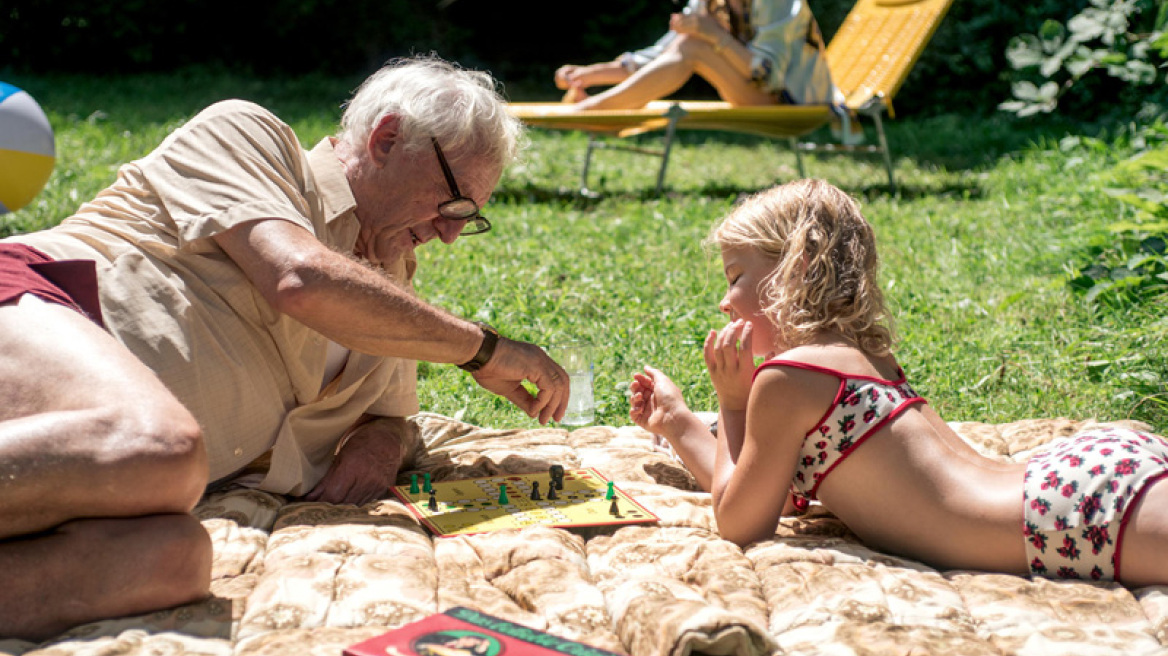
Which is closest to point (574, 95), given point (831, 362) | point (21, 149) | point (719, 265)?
point (719, 265)

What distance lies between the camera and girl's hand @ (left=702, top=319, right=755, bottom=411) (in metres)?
2.89

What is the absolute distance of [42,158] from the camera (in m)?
5.89

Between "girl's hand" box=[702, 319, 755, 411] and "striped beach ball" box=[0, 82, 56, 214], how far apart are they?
14.0ft

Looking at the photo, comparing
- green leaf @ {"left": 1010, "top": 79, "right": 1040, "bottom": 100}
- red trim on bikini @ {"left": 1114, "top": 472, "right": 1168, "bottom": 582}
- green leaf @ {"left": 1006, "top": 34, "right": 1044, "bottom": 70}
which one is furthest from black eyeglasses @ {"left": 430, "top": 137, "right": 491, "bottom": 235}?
green leaf @ {"left": 1010, "top": 79, "right": 1040, "bottom": 100}

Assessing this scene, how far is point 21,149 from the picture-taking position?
226 inches

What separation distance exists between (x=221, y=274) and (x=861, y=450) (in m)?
1.64

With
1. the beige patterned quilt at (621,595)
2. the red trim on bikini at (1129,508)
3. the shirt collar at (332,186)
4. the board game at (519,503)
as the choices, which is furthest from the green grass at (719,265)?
the red trim on bikini at (1129,508)

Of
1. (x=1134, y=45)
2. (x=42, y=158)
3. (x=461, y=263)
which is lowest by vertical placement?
(x=461, y=263)

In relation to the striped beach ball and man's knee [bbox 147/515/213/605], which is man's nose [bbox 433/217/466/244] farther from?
the striped beach ball

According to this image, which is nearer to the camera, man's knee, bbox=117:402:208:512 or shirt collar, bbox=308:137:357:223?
man's knee, bbox=117:402:208:512

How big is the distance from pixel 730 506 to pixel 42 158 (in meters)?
4.59

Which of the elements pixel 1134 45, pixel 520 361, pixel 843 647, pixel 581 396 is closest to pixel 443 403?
pixel 581 396

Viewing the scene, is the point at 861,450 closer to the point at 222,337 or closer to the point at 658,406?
the point at 658,406

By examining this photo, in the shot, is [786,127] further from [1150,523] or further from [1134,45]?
[1150,523]
